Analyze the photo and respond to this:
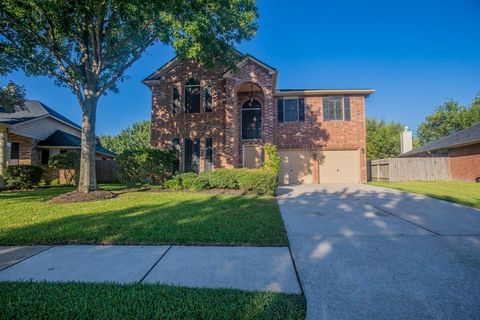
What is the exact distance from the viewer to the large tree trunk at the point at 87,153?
28.4ft

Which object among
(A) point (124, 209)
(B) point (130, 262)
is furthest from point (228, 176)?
(B) point (130, 262)

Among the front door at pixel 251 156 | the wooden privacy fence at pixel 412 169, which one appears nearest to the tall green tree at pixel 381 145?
the wooden privacy fence at pixel 412 169

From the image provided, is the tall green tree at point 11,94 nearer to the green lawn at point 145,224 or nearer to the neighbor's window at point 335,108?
the green lawn at point 145,224

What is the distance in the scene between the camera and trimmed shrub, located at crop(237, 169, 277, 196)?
8922 mm

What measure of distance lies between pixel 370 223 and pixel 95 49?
36.3ft

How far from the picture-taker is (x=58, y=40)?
9.38 metres

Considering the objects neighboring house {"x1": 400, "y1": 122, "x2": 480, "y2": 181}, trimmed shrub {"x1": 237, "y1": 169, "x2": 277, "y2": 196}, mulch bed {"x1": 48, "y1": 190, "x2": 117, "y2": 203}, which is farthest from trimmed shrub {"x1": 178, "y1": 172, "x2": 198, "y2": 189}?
neighboring house {"x1": 400, "y1": 122, "x2": 480, "y2": 181}

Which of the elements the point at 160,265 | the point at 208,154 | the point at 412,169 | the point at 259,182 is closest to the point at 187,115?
the point at 208,154

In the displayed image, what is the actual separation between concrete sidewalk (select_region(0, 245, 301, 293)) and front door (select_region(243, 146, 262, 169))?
10620 mm

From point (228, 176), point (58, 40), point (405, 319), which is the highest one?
point (58, 40)

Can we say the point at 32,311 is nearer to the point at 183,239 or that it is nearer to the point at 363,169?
the point at 183,239

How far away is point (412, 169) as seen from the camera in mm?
16422

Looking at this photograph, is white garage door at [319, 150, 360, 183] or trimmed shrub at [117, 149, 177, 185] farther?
white garage door at [319, 150, 360, 183]

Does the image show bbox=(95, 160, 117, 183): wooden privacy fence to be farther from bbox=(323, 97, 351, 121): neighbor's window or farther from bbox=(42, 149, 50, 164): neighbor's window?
bbox=(323, 97, 351, 121): neighbor's window
